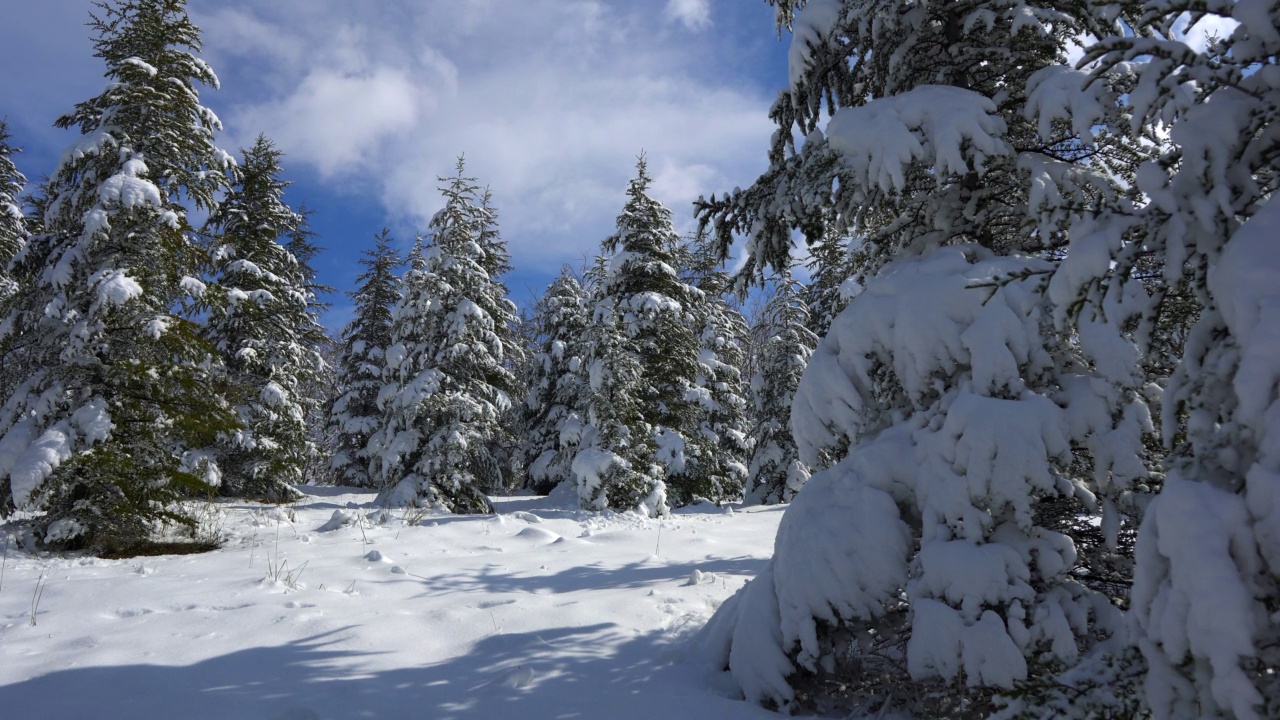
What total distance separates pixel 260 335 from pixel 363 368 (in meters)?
8.11

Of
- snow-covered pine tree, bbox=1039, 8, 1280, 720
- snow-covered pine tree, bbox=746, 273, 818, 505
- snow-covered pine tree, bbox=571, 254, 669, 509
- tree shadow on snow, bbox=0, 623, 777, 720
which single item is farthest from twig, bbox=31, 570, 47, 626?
snow-covered pine tree, bbox=746, 273, 818, 505

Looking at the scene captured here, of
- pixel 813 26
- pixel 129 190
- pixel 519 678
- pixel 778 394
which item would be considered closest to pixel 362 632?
pixel 519 678

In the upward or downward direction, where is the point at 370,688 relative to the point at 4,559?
downward

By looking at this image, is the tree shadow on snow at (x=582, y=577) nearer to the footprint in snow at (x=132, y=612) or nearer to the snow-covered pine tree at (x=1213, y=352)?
the footprint in snow at (x=132, y=612)

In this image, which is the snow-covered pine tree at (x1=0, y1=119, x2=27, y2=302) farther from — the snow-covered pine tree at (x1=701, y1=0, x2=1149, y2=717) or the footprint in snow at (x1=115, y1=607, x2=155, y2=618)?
the snow-covered pine tree at (x1=701, y1=0, x2=1149, y2=717)

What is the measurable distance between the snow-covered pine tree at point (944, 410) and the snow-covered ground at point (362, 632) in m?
0.90

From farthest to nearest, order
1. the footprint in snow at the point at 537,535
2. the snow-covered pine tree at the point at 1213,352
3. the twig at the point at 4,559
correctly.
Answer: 1. the footprint in snow at the point at 537,535
2. the twig at the point at 4,559
3. the snow-covered pine tree at the point at 1213,352

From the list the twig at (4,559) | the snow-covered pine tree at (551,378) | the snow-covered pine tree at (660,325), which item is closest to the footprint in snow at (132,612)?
the twig at (4,559)

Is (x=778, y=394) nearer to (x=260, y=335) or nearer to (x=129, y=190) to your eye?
(x=260, y=335)

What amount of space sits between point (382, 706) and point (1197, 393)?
15.0 feet

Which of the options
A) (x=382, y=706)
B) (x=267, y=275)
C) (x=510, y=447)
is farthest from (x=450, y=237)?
(x=382, y=706)

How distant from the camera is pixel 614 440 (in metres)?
15.7

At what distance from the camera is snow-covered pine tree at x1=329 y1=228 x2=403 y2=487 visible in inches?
1009

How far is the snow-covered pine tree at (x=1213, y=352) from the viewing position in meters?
1.86
